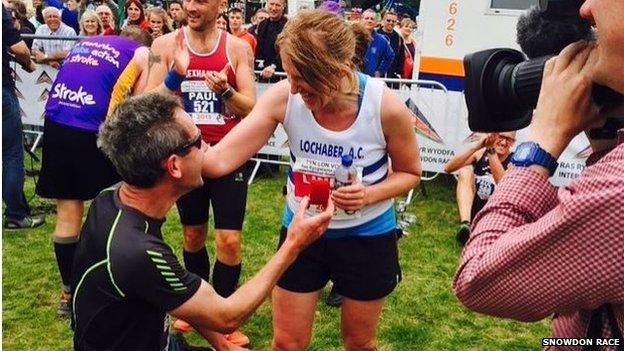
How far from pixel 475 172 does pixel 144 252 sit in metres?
4.49

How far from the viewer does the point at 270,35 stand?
813 centimetres

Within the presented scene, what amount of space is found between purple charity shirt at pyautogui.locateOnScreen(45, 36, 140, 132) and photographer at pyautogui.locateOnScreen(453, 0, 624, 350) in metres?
3.20

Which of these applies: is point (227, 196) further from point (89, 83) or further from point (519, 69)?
point (519, 69)

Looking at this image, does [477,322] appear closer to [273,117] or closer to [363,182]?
[363,182]

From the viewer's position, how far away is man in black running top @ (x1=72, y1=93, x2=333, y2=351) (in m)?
1.99

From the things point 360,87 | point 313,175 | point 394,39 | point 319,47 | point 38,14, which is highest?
point 319,47

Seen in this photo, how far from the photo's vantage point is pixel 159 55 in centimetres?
378

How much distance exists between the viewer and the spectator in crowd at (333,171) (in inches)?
99.7

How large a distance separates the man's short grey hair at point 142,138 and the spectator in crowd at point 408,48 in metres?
7.12

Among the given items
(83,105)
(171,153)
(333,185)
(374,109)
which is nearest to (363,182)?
(333,185)

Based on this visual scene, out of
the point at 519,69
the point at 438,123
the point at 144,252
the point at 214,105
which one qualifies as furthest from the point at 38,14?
the point at 519,69

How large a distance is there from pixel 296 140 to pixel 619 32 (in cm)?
182

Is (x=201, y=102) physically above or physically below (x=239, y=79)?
below

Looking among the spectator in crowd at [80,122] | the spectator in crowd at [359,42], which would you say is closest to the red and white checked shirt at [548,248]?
the spectator in crowd at [359,42]
